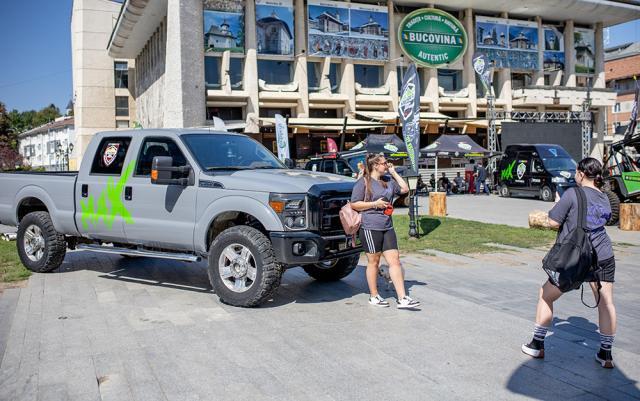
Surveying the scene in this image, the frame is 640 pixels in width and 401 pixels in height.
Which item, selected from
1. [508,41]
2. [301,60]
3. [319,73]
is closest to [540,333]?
[301,60]

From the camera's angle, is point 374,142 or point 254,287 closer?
point 254,287

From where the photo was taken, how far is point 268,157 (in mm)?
8227

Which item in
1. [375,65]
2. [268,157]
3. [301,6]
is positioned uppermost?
[301,6]

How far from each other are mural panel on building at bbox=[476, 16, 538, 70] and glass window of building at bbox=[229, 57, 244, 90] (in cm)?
1789

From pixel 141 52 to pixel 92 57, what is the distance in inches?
297

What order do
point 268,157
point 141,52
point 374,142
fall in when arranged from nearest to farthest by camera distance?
point 268,157, point 374,142, point 141,52

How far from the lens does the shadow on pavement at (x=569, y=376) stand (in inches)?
167

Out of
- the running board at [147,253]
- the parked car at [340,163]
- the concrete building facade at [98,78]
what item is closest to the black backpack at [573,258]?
the running board at [147,253]

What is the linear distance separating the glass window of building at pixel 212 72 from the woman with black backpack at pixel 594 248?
31910 millimetres

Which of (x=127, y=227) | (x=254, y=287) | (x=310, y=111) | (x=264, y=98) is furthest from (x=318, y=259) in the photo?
(x=310, y=111)

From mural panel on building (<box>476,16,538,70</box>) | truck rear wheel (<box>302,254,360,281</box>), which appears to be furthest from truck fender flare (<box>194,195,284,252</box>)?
mural panel on building (<box>476,16,538,70</box>)

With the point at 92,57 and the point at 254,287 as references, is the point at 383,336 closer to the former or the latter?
the point at 254,287

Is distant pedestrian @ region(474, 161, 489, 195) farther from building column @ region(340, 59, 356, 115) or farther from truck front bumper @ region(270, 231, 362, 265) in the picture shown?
truck front bumper @ region(270, 231, 362, 265)

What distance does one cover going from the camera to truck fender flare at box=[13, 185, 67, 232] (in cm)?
857
